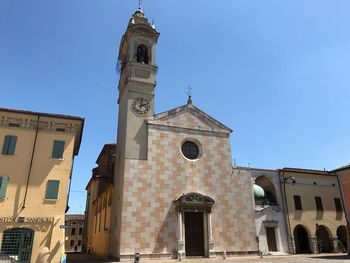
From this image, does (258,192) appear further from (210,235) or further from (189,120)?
(189,120)

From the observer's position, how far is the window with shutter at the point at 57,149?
20.9m

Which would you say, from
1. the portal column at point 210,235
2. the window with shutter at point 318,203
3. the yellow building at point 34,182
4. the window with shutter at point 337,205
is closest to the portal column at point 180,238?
the portal column at point 210,235

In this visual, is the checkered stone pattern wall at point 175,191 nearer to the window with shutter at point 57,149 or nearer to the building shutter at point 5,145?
the window with shutter at point 57,149

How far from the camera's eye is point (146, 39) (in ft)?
97.9

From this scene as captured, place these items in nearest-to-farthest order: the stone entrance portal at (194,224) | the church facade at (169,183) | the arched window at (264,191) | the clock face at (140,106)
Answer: the church facade at (169,183)
the stone entrance portal at (194,224)
the clock face at (140,106)
the arched window at (264,191)

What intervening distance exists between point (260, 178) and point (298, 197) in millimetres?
3991

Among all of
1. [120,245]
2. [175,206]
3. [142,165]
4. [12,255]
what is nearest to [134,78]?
[142,165]

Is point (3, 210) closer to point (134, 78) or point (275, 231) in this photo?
Answer: point (134, 78)

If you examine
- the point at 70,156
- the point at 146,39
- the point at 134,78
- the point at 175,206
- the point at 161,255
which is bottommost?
the point at 161,255

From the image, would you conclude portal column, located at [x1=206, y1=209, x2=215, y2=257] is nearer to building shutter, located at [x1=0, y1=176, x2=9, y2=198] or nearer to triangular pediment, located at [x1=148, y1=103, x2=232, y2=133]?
triangular pediment, located at [x1=148, y1=103, x2=232, y2=133]

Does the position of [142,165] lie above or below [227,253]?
above

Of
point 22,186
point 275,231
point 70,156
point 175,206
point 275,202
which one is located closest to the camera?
point 22,186

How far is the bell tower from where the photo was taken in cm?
2514

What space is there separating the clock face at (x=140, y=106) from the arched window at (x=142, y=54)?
452 cm
